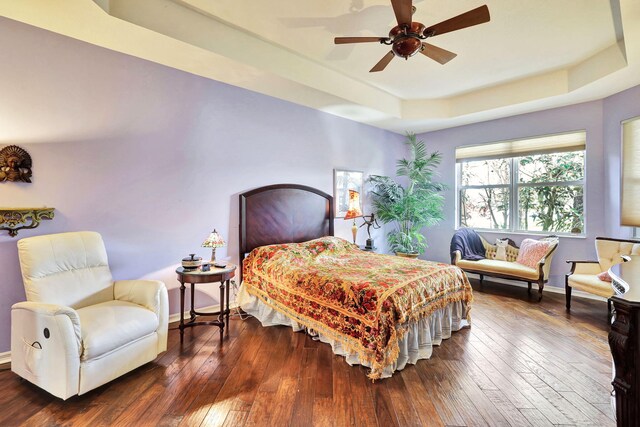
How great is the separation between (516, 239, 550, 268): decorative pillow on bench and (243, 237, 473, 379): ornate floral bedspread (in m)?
1.98

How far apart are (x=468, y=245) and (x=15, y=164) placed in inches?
226

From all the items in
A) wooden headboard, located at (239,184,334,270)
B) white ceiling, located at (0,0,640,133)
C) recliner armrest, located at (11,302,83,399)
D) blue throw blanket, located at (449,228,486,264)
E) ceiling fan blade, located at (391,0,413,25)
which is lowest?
recliner armrest, located at (11,302,83,399)

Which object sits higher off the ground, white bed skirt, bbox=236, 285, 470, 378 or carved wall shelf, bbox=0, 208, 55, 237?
carved wall shelf, bbox=0, 208, 55, 237

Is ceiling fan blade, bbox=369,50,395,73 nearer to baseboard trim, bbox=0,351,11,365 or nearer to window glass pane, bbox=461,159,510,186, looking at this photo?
window glass pane, bbox=461,159,510,186

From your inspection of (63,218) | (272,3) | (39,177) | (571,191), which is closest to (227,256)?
(63,218)

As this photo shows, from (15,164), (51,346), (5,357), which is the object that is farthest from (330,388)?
(15,164)

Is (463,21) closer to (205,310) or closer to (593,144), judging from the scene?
(593,144)

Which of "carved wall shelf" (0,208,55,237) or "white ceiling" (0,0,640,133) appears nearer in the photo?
"carved wall shelf" (0,208,55,237)

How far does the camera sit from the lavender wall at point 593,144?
3.87 meters

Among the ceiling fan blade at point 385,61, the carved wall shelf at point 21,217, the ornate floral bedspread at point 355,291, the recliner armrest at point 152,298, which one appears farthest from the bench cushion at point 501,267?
the carved wall shelf at point 21,217

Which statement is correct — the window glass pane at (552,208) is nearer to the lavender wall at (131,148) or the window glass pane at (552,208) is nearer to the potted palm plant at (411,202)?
the potted palm plant at (411,202)

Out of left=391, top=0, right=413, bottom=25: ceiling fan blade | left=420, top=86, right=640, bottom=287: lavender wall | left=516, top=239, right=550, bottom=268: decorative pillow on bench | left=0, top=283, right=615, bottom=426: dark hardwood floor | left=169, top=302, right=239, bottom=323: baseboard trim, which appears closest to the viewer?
left=0, top=283, right=615, bottom=426: dark hardwood floor

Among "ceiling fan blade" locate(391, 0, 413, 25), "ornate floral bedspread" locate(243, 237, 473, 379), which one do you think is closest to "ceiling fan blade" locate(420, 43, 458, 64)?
"ceiling fan blade" locate(391, 0, 413, 25)

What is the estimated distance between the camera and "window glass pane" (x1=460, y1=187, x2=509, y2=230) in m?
5.16
